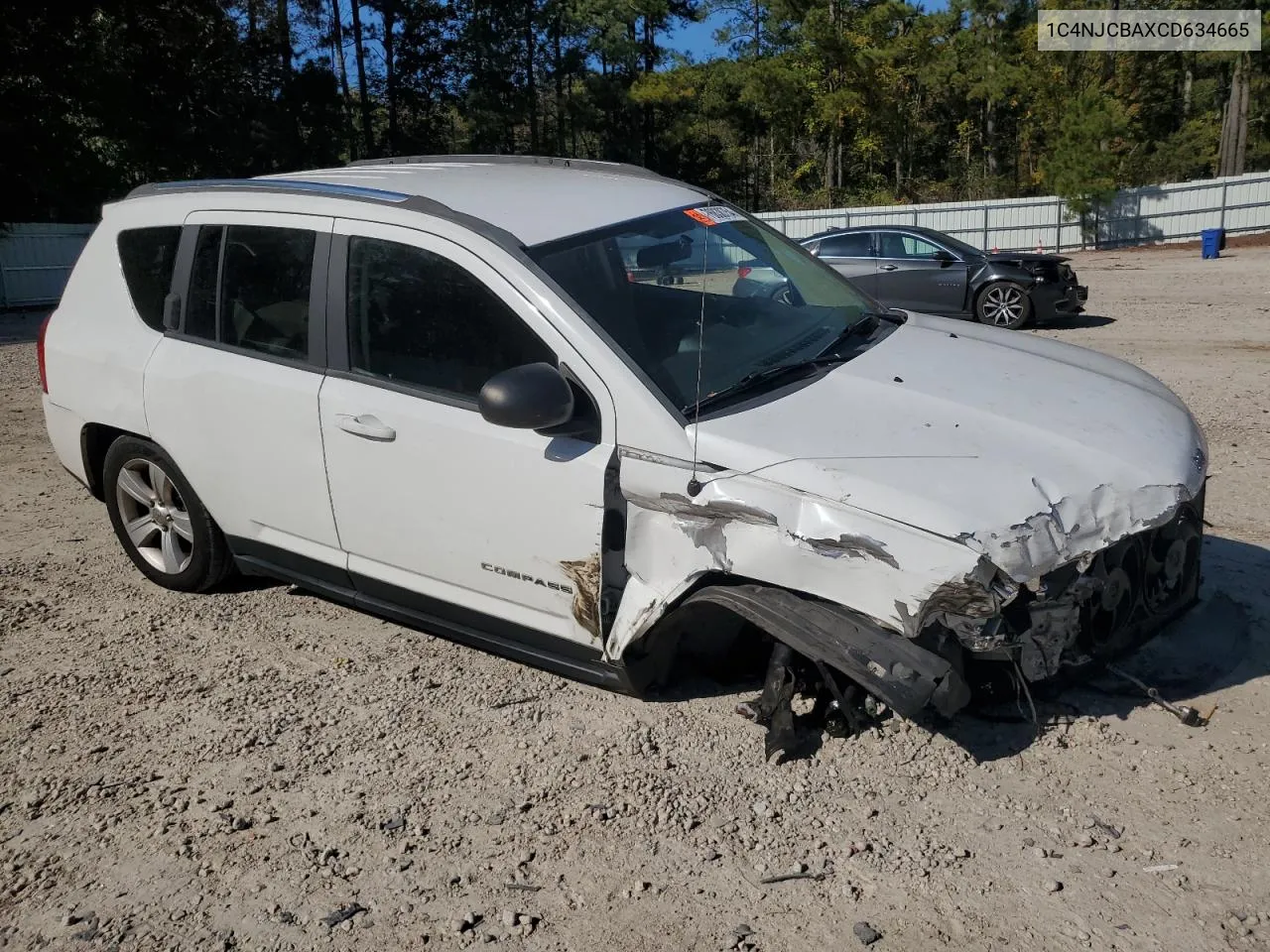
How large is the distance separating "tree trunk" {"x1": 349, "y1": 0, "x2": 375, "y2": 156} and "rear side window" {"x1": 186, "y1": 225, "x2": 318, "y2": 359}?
4212 centimetres

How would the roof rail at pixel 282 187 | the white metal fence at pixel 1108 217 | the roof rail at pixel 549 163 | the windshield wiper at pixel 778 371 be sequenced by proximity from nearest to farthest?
the windshield wiper at pixel 778 371 < the roof rail at pixel 282 187 < the roof rail at pixel 549 163 < the white metal fence at pixel 1108 217

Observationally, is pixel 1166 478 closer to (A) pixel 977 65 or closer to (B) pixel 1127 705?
(B) pixel 1127 705

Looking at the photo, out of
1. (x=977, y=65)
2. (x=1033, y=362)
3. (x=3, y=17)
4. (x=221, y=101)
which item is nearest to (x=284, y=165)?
(x=221, y=101)

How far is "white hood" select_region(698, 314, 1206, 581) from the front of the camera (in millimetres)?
3072

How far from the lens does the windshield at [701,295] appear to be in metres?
3.70

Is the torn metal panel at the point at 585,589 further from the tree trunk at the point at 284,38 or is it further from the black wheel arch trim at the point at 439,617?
the tree trunk at the point at 284,38

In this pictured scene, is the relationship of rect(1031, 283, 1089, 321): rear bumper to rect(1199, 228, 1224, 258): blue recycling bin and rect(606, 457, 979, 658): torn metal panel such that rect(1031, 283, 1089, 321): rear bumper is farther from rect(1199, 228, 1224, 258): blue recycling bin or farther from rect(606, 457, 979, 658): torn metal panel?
rect(1199, 228, 1224, 258): blue recycling bin

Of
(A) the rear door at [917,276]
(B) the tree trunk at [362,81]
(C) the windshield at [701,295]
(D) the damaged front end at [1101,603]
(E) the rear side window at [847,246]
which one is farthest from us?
(B) the tree trunk at [362,81]

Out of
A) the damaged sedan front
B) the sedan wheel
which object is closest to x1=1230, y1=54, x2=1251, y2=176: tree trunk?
the sedan wheel

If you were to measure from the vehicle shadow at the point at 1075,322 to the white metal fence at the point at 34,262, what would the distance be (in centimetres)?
1951

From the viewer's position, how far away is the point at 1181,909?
2805 mm

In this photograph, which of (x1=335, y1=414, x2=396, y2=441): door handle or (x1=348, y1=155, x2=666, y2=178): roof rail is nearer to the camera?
(x1=335, y1=414, x2=396, y2=441): door handle

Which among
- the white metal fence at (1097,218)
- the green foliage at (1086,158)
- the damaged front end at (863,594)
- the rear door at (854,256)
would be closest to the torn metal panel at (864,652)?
the damaged front end at (863,594)

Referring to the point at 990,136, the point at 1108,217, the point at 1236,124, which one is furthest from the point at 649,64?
the point at 1108,217
